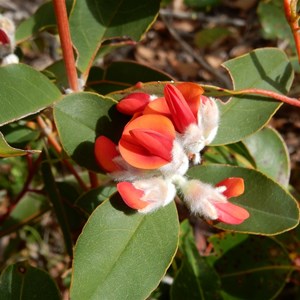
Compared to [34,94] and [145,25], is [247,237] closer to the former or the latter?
[145,25]

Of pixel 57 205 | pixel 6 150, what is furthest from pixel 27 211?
pixel 6 150

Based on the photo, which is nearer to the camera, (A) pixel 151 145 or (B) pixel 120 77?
(A) pixel 151 145

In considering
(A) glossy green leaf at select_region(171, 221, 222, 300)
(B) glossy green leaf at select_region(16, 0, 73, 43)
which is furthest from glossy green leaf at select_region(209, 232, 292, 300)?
(B) glossy green leaf at select_region(16, 0, 73, 43)

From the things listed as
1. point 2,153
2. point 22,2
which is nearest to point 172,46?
point 22,2

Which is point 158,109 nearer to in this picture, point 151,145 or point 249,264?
point 151,145

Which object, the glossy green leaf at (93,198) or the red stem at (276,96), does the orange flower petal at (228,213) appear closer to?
the red stem at (276,96)
